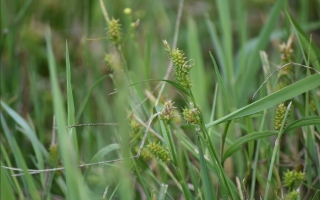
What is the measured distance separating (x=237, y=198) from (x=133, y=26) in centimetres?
45

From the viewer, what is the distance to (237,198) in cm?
91

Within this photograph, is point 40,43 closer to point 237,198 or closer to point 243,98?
point 243,98

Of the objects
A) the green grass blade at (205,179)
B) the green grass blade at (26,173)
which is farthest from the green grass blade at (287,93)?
the green grass blade at (26,173)

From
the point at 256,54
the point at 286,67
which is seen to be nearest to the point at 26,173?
the point at 286,67

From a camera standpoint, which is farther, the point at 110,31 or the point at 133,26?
the point at 133,26

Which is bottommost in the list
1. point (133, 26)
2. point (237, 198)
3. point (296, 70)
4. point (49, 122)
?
point (237, 198)

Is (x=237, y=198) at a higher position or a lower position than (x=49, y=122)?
lower

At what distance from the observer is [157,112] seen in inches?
33.2

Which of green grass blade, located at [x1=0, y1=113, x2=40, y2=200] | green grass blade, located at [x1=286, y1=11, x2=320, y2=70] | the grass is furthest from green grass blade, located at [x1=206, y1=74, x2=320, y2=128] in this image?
green grass blade, located at [x1=0, y1=113, x2=40, y2=200]

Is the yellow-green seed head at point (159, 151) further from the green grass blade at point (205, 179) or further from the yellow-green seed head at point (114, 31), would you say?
the yellow-green seed head at point (114, 31)

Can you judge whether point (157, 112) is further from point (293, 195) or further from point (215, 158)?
point (293, 195)

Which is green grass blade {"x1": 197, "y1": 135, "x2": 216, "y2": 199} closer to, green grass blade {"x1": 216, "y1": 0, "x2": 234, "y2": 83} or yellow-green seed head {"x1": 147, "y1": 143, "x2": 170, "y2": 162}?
yellow-green seed head {"x1": 147, "y1": 143, "x2": 170, "y2": 162}

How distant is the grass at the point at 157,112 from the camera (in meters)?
0.83

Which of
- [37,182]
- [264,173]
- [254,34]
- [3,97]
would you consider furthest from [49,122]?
[254,34]
